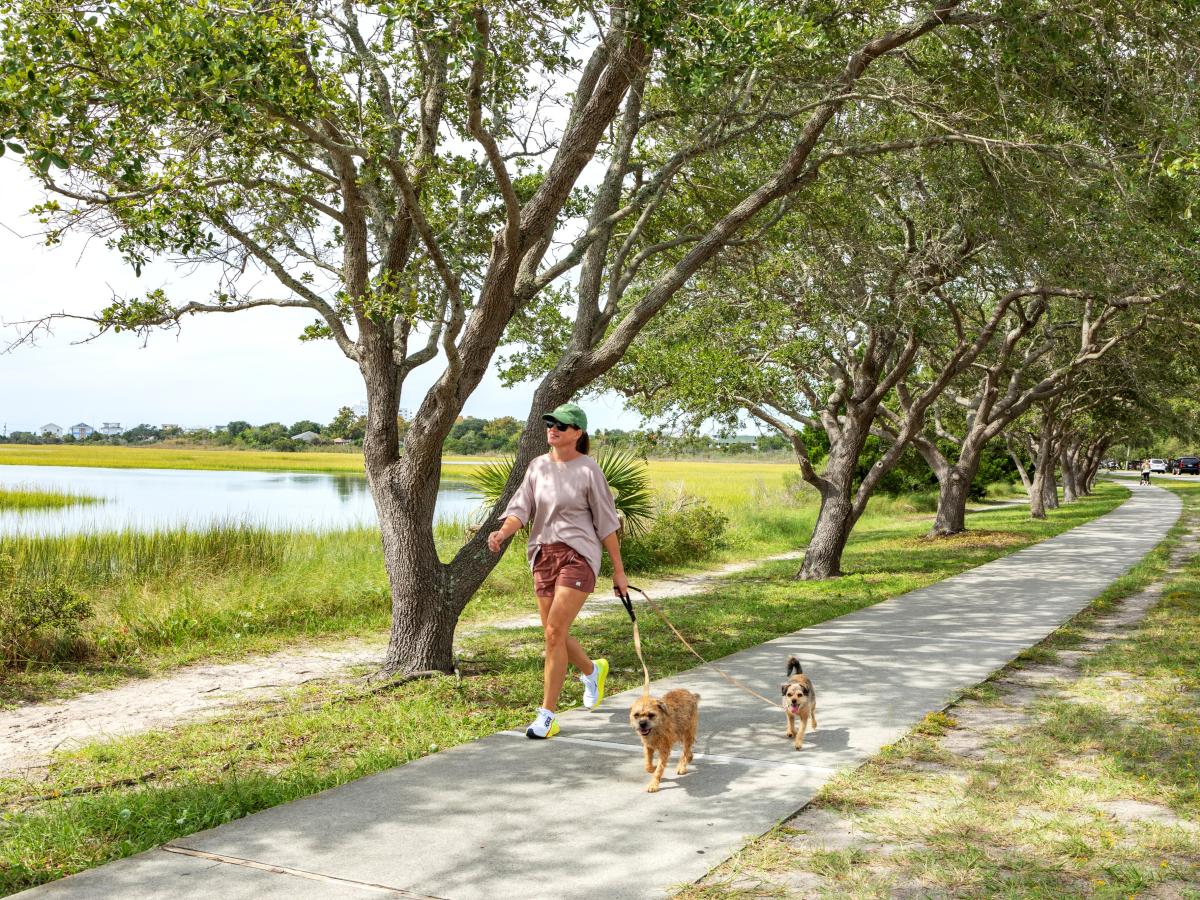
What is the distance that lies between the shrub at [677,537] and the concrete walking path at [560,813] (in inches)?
389

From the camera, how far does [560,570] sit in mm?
6074

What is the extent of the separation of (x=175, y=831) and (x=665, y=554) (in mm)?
14804

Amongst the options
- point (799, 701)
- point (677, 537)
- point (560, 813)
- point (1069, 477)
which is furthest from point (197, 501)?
point (1069, 477)

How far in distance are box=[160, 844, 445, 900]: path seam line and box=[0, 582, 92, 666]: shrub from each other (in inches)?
234

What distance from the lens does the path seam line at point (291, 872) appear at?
12.4ft

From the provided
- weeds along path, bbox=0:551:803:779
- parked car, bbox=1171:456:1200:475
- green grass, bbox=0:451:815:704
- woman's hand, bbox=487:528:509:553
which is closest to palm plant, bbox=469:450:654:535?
green grass, bbox=0:451:815:704

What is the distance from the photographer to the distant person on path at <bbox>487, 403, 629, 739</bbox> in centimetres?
602

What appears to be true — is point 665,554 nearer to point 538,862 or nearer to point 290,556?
point 290,556

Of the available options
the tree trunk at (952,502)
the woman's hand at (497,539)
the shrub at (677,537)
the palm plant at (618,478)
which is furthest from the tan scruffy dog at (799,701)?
the tree trunk at (952,502)

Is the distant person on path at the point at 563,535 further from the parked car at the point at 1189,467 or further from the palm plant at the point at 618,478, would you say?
the parked car at the point at 1189,467

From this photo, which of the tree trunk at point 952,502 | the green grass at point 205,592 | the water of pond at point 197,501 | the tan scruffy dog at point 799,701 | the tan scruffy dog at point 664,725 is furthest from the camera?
the tree trunk at point 952,502

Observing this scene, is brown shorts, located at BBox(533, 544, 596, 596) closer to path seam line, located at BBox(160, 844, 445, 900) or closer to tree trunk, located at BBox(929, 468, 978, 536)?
path seam line, located at BBox(160, 844, 445, 900)

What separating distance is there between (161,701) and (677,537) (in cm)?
1252

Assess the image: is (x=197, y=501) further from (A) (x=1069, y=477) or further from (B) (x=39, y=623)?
(A) (x=1069, y=477)
